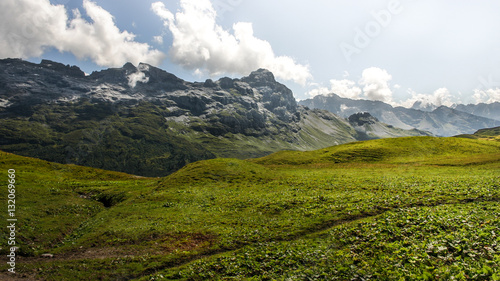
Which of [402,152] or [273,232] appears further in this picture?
[402,152]

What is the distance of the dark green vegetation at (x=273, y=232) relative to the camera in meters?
16.6

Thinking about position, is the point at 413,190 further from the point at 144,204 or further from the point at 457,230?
the point at 144,204

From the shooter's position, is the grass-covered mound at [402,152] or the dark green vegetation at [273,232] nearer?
the dark green vegetation at [273,232]

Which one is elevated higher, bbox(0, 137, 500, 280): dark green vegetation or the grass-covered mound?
the grass-covered mound

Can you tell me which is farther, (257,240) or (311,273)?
(257,240)

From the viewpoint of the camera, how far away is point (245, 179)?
55.9 meters

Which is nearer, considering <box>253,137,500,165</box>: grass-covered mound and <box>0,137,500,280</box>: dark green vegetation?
<box>0,137,500,280</box>: dark green vegetation

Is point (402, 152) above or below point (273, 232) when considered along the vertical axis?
above

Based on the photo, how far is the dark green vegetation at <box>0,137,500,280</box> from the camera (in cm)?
1661

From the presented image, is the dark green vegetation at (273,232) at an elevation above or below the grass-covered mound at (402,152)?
below

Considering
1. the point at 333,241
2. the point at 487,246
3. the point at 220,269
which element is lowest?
the point at 220,269

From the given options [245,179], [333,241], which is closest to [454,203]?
[333,241]

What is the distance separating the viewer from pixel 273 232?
25812 millimetres

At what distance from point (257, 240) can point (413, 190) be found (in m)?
24.6
